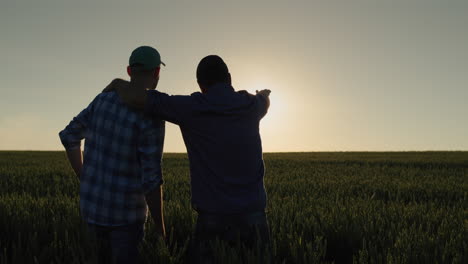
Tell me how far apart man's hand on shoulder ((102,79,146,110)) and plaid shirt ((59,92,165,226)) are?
123 millimetres

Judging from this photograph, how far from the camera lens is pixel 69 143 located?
3354 mm

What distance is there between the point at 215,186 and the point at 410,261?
1746 millimetres

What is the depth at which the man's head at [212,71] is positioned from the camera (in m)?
2.82

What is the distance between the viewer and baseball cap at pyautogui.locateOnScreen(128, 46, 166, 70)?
2869 mm

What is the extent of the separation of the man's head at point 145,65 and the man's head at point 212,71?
305 millimetres

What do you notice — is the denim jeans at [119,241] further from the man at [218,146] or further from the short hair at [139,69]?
the short hair at [139,69]

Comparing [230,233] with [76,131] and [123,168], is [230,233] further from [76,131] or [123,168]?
[76,131]

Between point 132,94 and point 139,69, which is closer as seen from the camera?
point 132,94

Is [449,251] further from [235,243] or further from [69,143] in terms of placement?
[69,143]

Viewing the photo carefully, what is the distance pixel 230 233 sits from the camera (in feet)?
9.29

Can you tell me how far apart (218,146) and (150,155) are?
479mm

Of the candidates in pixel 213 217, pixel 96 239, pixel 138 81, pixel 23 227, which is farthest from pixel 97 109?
pixel 23 227

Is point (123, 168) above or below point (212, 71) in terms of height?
below

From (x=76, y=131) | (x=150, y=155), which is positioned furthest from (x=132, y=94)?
(x=76, y=131)
